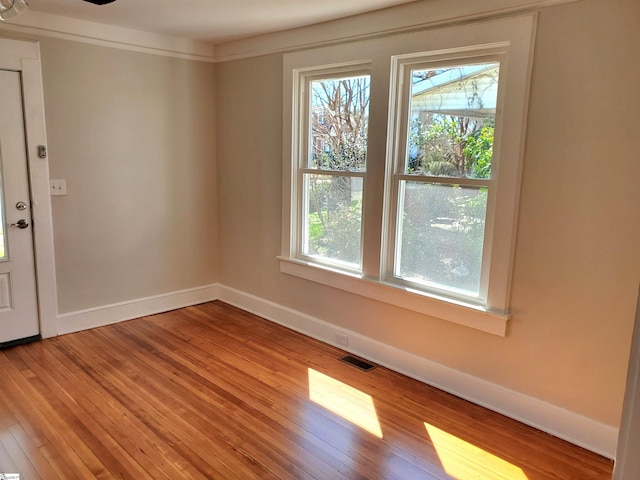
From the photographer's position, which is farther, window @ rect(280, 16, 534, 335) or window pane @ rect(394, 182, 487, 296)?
window pane @ rect(394, 182, 487, 296)

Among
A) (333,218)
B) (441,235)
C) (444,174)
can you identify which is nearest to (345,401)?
(441,235)

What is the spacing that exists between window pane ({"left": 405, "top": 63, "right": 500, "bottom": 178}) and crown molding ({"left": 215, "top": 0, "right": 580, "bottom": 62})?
27 cm

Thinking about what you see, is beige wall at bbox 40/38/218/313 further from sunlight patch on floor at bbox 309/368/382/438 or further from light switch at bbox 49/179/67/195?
sunlight patch on floor at bbox 309/368/382/438

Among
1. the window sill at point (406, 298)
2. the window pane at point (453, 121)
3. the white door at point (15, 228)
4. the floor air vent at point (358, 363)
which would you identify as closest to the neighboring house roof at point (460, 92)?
the window pane at point (453, 121)

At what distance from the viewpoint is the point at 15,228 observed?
3.38 meters

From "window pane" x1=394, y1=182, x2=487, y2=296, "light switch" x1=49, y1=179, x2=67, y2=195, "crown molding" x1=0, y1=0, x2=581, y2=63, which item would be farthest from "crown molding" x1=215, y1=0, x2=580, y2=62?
"light switch" x1=49, y1=179, x2=67, y2=195

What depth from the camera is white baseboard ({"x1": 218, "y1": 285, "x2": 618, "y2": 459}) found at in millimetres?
2391

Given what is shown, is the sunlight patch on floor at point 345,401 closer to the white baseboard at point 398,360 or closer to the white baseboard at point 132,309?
the white baseboard at point 398,360

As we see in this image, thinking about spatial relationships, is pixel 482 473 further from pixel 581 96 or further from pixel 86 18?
pixel 86 18

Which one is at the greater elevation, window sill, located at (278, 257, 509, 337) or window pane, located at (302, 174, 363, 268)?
window pane, located at (302, 174, 363, 268)

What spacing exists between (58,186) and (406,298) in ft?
8.64

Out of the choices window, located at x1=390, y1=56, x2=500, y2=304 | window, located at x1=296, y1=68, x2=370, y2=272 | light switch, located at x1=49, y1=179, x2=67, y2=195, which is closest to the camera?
window, located at x1=390, y1=56, x2=500, y2=304

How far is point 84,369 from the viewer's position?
3102 millimetres

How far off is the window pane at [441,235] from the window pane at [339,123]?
1.68ft
